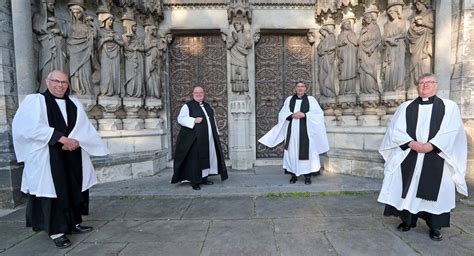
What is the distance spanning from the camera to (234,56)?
5742mm

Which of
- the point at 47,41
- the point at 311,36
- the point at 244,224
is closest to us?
the point at 244,224

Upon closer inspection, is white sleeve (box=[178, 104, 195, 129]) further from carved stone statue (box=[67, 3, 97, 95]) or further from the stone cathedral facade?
carved stone statue (box=[67, 3, 97, 95])

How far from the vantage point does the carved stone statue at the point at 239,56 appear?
5684 millimetres

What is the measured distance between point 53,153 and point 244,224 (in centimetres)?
218

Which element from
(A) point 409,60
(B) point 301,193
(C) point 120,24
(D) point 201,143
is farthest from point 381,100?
(C) point 120,24

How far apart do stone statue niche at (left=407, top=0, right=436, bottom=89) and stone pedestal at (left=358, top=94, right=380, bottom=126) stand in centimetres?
69

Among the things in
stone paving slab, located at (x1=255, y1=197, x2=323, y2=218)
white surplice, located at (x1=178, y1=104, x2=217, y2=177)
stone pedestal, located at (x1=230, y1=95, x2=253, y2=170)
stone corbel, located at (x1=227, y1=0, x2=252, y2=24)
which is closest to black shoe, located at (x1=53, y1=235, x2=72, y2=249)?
stone paving slab, located at (x1=255, y1=197, x2=323, y2=218)

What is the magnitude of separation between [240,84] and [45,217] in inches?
161

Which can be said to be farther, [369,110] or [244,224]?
[369,110]

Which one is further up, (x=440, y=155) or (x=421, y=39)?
(x=421, y=39)

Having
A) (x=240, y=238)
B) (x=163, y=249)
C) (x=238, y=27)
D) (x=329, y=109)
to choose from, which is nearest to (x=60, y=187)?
(x=163, y=249)

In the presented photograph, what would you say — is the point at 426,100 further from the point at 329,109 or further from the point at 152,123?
the point at 152,123

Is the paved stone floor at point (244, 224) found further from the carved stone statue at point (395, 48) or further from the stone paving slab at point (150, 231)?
the carved stone statue at point (395, 48)

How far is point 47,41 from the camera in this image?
4.34 meters
